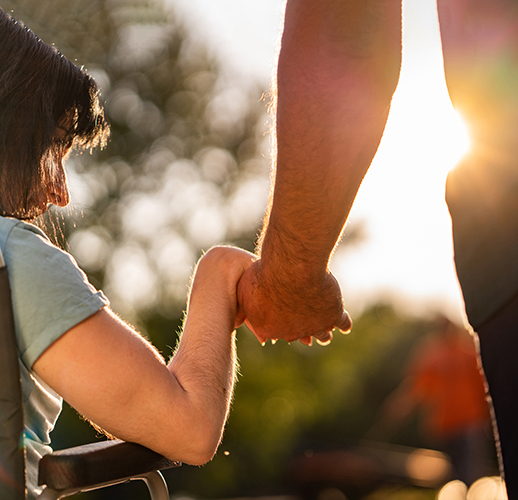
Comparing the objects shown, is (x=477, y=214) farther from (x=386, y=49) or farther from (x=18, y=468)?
(x=18, y=468)

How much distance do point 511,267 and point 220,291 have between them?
80cm

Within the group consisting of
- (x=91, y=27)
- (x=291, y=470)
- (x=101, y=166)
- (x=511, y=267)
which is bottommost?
(x=291, y=470)

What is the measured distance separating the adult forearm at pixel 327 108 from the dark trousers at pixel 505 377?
558mm

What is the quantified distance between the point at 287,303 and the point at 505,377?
2.47ft

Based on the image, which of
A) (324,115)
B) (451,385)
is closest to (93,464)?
(324,115)

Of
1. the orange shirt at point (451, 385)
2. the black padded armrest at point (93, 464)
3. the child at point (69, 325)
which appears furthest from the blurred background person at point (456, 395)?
the black padded armrest at point (93, 464)

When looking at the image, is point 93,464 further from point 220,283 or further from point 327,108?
point 327,108

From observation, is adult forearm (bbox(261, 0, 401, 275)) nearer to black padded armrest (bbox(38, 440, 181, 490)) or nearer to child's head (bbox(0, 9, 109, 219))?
child's head (bbox(0, 9, 109, 219))

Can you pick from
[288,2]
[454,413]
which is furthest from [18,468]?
[454,413]

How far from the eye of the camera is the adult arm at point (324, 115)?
4.65 feet

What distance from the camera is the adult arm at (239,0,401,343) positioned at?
1.42 meters

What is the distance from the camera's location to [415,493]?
25.9ft

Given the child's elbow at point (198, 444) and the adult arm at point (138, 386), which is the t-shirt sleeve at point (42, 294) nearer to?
the adult arm at point (138, 386)

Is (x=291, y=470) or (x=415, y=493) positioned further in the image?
(x=291, y=470)
